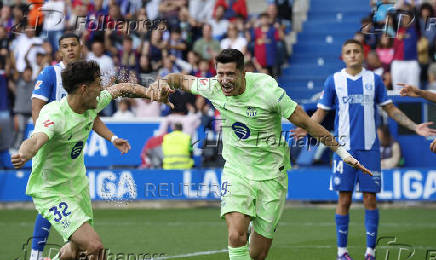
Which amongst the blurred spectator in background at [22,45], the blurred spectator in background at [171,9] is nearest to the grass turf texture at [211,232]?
the blurred spectator in background at [22,45]

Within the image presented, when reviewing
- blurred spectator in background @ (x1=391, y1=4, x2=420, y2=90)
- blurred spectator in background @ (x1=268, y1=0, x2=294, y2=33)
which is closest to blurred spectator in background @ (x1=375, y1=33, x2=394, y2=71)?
blurred spectator in background @ (x1=391, y1=4, x2=420, y2=90)

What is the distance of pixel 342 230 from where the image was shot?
31.7 feet

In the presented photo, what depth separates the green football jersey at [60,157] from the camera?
730cm

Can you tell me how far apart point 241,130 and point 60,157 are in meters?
1.68

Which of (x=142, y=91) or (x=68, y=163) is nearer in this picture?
(x=68, y=163)

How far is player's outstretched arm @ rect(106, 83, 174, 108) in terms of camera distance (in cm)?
767

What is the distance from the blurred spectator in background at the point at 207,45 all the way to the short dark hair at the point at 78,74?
10981mm

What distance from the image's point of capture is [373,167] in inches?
390

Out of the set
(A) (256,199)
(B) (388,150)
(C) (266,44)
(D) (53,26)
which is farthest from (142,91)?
(D) (53,26)

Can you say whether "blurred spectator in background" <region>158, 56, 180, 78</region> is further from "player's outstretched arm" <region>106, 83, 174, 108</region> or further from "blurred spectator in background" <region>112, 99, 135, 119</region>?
"player's outstretched arm" <region>106, 83, 174, 108</region>

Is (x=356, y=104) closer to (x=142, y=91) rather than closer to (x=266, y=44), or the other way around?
(x=142, y=91)

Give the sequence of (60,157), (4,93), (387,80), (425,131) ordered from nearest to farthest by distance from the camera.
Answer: (60,157) → (425,131) → (387,80) → (4,93)

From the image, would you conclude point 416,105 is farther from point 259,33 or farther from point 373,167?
point 373,167

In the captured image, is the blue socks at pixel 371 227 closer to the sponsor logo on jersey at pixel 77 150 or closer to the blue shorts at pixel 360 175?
the blue shorts at pixel 360 175
